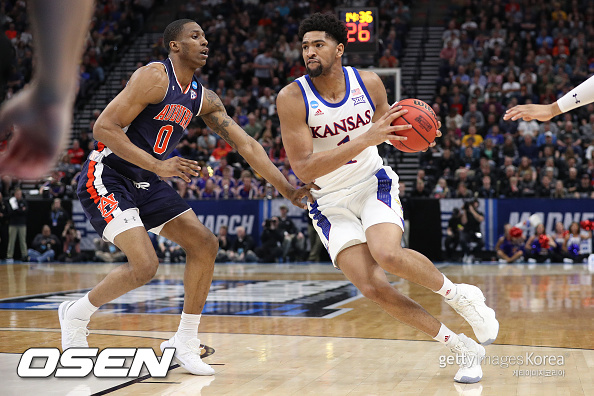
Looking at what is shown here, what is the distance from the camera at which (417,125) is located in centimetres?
428

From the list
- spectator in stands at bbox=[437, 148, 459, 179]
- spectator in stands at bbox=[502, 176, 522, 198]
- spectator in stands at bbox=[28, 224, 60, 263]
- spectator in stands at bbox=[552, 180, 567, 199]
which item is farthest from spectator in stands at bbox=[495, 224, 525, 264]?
spectator in stands at bbox=[28, 224, 60, 263]

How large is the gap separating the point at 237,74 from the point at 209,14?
3832 mm

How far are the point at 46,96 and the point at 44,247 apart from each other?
17522 mm

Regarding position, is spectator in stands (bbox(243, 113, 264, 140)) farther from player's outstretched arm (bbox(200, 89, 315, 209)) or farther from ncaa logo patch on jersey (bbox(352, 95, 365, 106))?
ncaa logo patch on jersey (bbox(352, 95, 365, 106))

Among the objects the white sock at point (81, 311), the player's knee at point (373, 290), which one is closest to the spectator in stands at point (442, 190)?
the player's knee at point (373, 290)

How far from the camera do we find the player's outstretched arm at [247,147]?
4.94m

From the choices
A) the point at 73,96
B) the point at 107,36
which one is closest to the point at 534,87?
the point at 107,36

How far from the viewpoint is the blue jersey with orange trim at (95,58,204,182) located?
15.6ft

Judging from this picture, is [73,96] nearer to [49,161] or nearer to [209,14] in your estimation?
[49,161]

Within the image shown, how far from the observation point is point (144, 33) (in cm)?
2584

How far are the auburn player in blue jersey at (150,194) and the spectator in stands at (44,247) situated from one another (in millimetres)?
13326

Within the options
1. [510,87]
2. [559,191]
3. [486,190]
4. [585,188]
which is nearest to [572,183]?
[585,188]

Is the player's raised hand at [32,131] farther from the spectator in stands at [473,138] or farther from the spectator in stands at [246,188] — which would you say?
the spectator in stands at [473,138]

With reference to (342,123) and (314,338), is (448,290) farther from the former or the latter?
(314,338)
